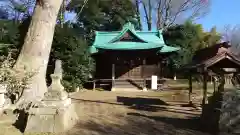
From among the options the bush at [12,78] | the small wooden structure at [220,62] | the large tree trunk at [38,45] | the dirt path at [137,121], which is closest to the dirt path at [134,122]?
the dirt path at [137,121]

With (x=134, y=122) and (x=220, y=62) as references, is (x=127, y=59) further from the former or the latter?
(x=134, y=122)

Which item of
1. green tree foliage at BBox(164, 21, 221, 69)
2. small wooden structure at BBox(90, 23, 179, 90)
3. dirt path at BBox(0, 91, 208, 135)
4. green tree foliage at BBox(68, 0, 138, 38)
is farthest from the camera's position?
green tree foliage at BBox(68, 0, 138, 38)

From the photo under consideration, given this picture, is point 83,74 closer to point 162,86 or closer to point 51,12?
point 162,86

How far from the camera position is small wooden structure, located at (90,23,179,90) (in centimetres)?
2173

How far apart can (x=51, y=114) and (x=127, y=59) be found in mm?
15470

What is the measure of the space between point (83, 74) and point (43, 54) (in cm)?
850

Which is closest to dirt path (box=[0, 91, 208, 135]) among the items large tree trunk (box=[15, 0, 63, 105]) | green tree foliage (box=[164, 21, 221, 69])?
large tree trunk (box=[15, 0, 63, 105])

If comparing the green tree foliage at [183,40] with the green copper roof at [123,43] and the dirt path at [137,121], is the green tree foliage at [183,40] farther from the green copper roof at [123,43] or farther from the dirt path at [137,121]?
the dirt path at [137,121]

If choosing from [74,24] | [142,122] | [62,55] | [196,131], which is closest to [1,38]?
[62,55]

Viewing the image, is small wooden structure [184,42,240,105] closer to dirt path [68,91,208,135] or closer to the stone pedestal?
dirt path [68,91,208,135]

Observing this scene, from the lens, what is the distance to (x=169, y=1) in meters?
39.5

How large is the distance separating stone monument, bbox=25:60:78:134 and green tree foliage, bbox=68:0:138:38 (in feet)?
77.5

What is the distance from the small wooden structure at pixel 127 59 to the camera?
71.3 feet

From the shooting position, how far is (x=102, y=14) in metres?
33.7
